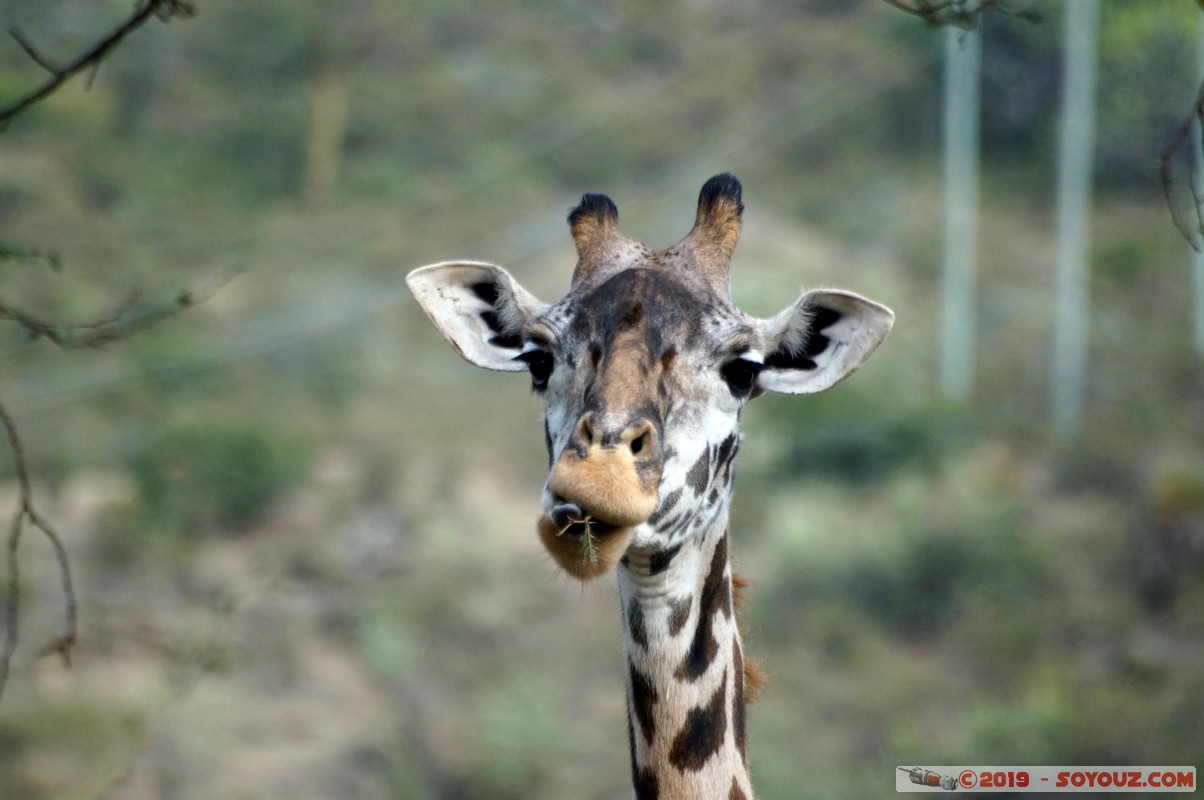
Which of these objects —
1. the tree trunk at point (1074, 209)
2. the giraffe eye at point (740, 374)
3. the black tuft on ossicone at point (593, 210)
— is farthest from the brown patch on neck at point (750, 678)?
the tree trunk at point (1074, 209)

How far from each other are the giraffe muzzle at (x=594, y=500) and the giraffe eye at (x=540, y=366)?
83 centimetres

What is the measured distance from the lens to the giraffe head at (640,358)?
4.97 meters

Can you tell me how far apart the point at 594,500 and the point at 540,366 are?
1254 mm

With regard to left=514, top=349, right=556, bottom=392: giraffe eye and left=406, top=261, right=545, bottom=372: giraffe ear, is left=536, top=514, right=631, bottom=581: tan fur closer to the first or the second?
left=514, top=349, right=556, bottom=392: giraffe eye

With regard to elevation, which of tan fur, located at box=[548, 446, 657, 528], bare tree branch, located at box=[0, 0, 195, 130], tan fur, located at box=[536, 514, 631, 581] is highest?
bare tree branch, located at box=[0, 0, 195, 130]

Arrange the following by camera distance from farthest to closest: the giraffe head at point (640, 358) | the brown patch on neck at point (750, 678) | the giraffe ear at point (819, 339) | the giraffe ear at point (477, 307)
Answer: the giraffe ear at point (477, 307)
the brown patch on neck at point (750, 678)
the giraffe ear at point (819, 339)
the giraffe head at point (640, 358)

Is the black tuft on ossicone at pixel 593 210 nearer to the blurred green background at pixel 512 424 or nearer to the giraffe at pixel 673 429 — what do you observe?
the giraffe at pixel 673 429

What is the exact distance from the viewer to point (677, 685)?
5.73 metres

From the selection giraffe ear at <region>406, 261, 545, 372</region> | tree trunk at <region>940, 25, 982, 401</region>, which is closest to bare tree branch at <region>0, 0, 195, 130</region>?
giraffe ear at <region>406, 261, 545, 372</region>

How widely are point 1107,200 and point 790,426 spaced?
8038 mm

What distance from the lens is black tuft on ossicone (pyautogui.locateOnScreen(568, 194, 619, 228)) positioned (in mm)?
6594

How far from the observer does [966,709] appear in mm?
18766

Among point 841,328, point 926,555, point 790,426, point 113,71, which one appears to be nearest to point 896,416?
point 790,426

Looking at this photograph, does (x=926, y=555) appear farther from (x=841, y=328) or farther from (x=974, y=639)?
(x=841, y=328)
